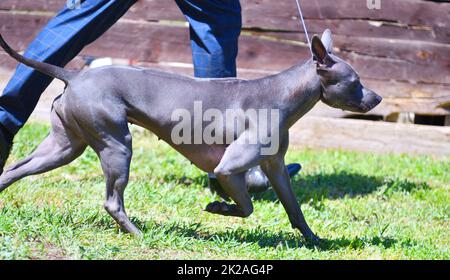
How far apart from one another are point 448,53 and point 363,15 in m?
0.80

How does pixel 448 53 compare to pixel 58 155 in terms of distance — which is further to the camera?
pixel 448 53

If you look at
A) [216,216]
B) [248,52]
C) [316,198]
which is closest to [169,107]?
[216,216]

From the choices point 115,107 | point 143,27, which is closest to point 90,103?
point 115,107

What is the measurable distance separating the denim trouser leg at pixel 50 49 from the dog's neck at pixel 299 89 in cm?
124

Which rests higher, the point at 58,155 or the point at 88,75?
the point at 88,75

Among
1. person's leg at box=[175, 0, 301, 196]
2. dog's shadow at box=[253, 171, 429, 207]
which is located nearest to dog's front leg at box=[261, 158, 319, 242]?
person's leg at box=[175, 0, 301, 196]

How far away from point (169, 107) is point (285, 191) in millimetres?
811

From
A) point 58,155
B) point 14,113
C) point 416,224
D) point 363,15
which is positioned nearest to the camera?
point 58,155

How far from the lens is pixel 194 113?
13.8 feet

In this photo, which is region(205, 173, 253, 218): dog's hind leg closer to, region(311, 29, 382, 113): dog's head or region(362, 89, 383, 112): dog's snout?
region(311, 29, 382, 113): dog's head

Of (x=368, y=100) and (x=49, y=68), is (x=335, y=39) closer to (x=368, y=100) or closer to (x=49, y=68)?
(x=368, y=100)

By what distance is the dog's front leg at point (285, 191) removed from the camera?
448 centimetres

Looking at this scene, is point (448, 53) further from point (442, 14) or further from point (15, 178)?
point (15, 178)

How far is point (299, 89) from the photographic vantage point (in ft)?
14.2
